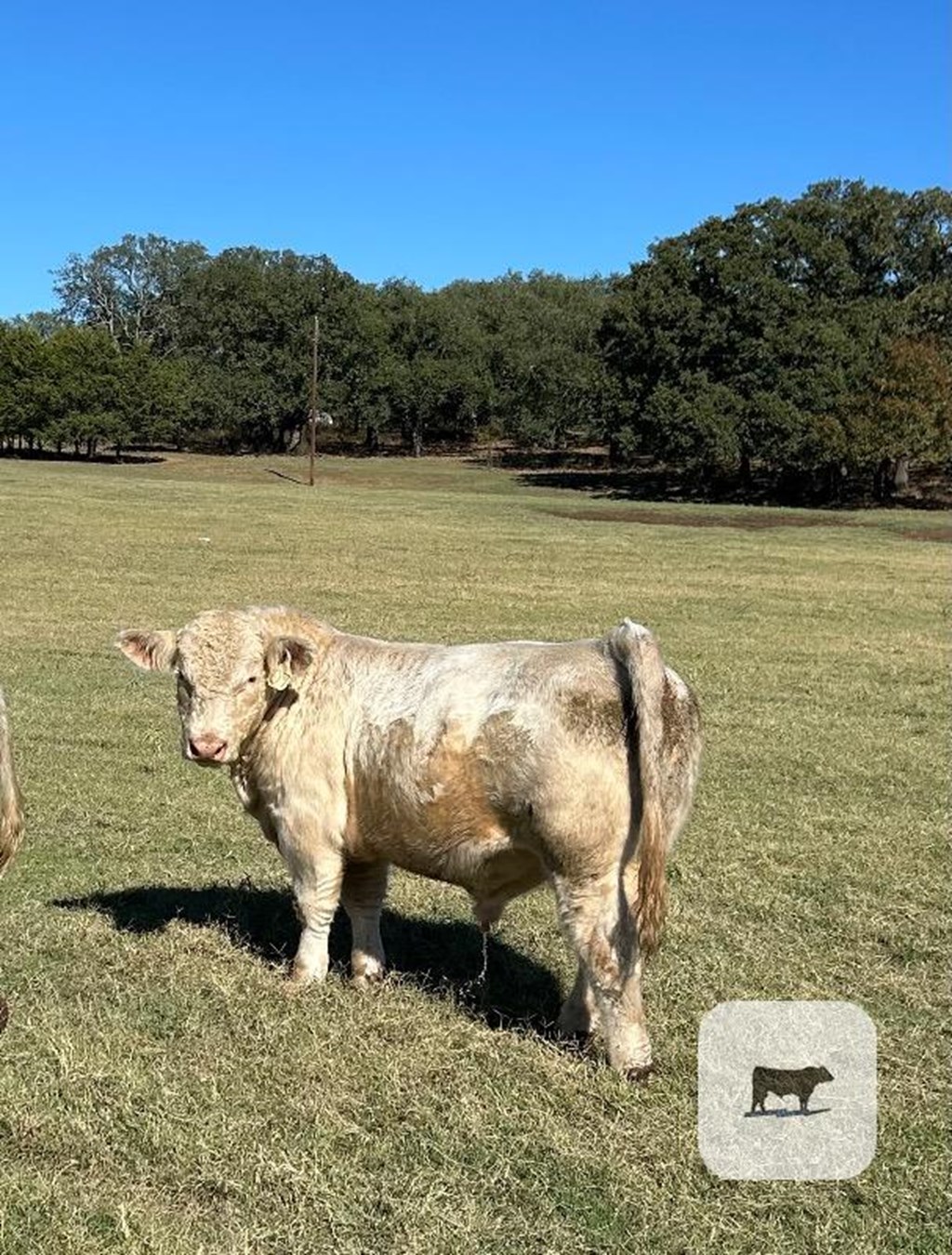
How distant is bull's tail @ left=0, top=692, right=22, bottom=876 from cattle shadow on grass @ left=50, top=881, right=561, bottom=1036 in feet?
5.62

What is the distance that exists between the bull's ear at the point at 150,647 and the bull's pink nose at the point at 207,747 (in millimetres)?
504

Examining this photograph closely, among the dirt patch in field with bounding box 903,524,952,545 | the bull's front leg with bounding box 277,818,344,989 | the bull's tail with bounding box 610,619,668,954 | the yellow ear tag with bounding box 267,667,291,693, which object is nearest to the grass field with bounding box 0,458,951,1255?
the bull's front leg with bounding box 277,818,344,989

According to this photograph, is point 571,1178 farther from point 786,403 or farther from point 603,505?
point 786,403

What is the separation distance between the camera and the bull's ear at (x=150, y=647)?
5.53m

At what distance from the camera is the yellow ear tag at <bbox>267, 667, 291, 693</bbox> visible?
5.38m

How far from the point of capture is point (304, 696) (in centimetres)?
555

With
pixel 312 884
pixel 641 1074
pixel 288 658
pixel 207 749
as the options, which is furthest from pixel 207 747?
pixel 641 1074

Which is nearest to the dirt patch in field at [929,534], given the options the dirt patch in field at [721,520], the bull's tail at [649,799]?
the dirt patch in field at [721,520]

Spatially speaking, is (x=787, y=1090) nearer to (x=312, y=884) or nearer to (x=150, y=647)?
(x=312, y=884)

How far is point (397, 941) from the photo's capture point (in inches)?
250

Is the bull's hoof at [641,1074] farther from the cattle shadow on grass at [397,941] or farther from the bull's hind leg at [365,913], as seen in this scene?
the bull's hind leg at [365,913]

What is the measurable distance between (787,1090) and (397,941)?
8.07ft

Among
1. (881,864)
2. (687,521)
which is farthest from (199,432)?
(881,864)

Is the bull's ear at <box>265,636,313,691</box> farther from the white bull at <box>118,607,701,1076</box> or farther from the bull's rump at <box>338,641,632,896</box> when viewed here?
the bull's rump at <box>338,641,632,896</box>
